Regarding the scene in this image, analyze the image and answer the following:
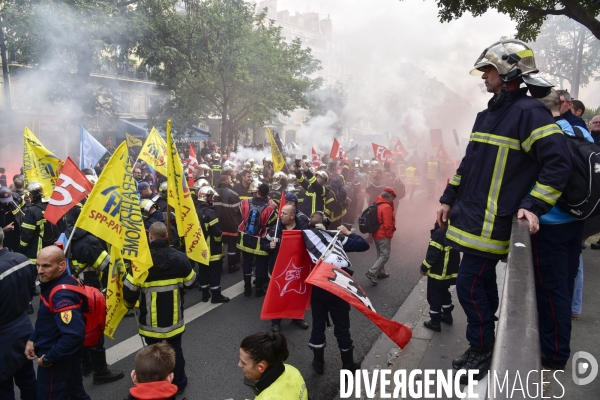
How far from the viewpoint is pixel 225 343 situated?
19.2 ft

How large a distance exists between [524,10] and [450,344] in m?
5.57

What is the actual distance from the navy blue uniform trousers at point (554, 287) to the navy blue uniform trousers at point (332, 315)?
2.36 meters

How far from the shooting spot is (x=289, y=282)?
4.84m

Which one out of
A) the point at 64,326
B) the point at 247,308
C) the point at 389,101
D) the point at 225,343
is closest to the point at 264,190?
the point at 247,308

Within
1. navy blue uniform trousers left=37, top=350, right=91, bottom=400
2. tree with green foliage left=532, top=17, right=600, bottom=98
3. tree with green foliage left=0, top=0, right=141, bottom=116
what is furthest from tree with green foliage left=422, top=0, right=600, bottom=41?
tree with green foliage left=532, top=17, right=600, bottom=98

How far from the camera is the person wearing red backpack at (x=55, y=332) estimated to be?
368 centimetres

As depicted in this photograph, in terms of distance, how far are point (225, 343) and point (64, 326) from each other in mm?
2491

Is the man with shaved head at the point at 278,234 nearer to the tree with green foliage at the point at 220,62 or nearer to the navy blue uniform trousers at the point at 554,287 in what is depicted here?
the navy blue uniform trousers at the point at 554,287

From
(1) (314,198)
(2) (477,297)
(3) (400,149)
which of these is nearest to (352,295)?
(2) (477,297)

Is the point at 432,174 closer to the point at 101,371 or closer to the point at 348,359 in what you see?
the point at 348,359

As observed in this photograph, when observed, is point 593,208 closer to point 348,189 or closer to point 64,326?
point 64,326

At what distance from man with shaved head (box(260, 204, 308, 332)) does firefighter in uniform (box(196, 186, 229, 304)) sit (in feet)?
2.59

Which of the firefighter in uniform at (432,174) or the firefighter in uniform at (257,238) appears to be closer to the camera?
the firefighter in uniform at (257,238)

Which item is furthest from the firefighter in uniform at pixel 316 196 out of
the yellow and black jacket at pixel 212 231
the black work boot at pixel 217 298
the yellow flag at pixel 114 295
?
the yellow flag at pixel 114 295
